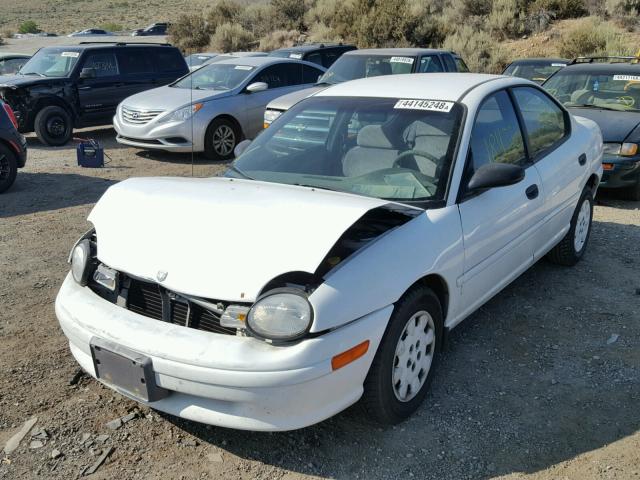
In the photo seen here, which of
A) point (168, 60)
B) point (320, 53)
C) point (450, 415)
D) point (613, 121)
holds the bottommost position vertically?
point (168, 60)

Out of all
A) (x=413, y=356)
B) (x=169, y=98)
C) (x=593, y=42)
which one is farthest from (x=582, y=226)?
(x=593, y=42)

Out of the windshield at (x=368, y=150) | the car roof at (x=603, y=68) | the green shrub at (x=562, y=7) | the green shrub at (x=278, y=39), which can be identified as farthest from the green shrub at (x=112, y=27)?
the windshield at (x=368, y=150)

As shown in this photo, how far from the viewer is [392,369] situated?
3111 mm

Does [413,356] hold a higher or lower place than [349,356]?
lower

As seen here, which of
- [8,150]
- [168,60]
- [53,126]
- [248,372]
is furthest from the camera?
[168,60]

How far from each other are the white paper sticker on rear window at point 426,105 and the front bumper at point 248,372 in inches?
59.6

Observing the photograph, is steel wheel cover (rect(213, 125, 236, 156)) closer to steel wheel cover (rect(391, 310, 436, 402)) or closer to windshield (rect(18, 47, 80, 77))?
windshield (rect(18, 47, 80, 77))

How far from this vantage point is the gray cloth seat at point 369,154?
388 cm

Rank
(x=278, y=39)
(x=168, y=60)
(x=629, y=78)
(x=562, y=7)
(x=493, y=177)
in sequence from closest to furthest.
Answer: (x=493, y=177) < (x=629, y=78) < (x=168, y=60) < (x=562, y=7) < (x=278, y=39)

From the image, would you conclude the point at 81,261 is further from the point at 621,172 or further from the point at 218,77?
the point at 218,77

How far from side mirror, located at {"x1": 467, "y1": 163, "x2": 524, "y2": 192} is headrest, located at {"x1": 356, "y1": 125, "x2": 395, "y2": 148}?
1.86 feet

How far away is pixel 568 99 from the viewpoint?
8.76 metres

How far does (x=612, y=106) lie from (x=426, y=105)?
17.5 feet

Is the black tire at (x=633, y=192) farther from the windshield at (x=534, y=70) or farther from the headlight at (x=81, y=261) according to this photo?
the headlight at (x=81, y=261)
